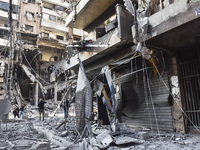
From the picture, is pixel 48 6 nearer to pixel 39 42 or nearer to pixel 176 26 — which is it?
pixel 39 42

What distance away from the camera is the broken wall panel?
245 inches

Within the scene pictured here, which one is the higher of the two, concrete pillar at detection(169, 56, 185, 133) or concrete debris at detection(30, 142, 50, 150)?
concrete pillar at detection(169, 56, 185, 133)

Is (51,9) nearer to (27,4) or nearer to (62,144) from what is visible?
(27,4)

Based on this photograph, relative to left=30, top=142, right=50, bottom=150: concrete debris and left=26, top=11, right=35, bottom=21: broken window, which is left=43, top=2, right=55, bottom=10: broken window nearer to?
left=26, top=11, right=35, bottom=21: broken window

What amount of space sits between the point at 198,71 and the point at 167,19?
2.21 metres

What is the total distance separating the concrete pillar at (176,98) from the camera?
566 centimetres

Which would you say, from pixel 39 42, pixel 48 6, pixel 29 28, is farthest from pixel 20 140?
pixel 48 6

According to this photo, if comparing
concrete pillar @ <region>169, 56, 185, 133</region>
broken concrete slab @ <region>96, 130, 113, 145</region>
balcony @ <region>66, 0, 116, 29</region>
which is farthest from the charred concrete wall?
broken concrete slab @ <region>96, 130, 113, 145</region>

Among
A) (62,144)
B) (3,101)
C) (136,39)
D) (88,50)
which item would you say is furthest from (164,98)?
(3,101)

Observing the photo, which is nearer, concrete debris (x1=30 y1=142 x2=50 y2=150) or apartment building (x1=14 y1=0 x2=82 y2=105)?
concrete debris (x1=30 y1=142 x2=50 y2=150)

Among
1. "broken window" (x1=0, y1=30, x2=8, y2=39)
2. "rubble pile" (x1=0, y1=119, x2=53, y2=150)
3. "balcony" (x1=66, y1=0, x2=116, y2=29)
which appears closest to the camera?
"rubble pile" (x1=0, y1=119, x2=53, y2=150)

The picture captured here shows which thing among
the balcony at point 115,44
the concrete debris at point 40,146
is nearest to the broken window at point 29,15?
the balcony at point 115,44

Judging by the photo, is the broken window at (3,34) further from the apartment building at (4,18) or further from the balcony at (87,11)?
the balcony at (87,11)

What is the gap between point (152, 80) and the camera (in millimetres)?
6910
